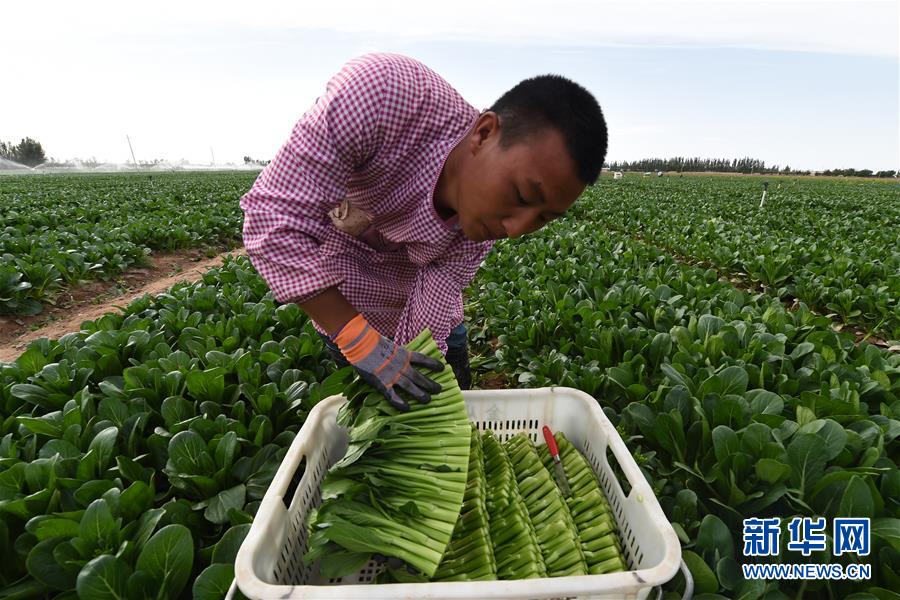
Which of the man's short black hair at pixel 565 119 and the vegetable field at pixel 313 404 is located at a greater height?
the man's short black hair at pixel 565 119

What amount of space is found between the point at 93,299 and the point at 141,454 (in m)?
6.14

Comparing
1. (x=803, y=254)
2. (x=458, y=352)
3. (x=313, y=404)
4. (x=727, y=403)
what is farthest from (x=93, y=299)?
(x=803, y=254)

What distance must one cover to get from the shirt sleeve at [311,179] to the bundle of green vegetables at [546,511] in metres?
1.09

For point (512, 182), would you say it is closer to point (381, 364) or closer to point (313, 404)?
point (381, 364)

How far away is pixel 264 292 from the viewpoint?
4.71 meters

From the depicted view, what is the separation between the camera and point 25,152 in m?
86.8

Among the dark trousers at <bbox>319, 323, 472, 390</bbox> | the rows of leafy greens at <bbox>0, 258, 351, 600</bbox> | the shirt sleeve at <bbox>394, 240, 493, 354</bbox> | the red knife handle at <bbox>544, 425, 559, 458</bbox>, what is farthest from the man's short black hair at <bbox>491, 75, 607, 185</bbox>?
the dark trousers at <bbox>319, 323, 472, 390</bbox>

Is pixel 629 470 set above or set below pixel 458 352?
above

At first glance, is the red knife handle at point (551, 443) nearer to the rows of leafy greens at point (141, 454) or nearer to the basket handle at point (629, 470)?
the basket handle at point (629, 470)

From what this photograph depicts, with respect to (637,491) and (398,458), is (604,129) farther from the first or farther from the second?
(398,458)

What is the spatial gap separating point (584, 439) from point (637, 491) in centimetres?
57

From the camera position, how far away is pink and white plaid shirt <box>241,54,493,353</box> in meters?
1.60

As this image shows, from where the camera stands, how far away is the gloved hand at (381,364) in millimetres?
1777

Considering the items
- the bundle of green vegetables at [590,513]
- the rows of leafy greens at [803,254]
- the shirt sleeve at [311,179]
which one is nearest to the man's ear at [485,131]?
the shirt sleeve at [311,179]
